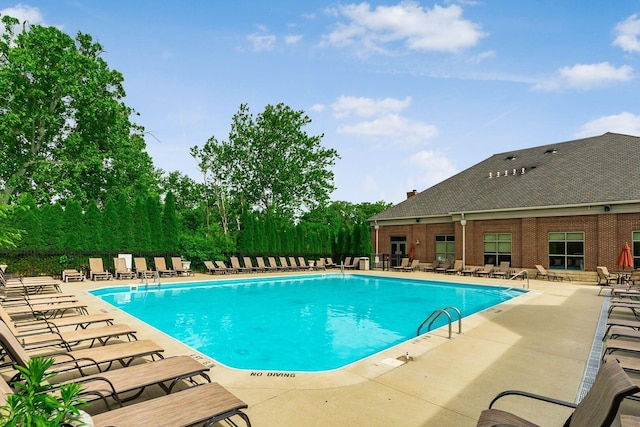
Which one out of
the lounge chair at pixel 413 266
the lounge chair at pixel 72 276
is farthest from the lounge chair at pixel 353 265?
the lounge chair at pixel 72 276

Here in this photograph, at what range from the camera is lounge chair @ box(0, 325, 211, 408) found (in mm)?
3398

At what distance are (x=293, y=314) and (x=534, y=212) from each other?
16367 millimetres

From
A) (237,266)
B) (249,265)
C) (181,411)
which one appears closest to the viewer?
(181,411)

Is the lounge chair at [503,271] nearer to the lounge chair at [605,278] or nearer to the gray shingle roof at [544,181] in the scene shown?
the gray shingle roof at [544,181]

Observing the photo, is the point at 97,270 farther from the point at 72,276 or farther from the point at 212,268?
the point at 212,268

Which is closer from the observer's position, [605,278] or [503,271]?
A: [605,278]

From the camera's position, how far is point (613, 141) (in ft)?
75.7

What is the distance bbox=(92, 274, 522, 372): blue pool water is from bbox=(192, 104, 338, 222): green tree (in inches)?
744

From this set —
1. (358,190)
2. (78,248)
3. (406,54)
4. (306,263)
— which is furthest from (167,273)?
(358,190)

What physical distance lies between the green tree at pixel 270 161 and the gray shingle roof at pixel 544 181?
37.9 feet

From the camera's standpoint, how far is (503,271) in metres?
21.0

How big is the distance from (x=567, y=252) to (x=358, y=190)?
101 ft

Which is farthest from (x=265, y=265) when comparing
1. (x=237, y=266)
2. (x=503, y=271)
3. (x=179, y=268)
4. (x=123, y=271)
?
(x=503, y=271)

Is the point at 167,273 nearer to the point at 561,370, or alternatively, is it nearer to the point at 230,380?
the point at 230,380
